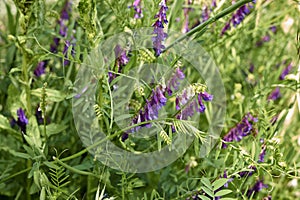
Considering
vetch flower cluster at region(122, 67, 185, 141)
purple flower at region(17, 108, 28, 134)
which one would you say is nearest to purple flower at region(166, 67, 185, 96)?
vetch flower cluster at region(122, 67, 185, 141)

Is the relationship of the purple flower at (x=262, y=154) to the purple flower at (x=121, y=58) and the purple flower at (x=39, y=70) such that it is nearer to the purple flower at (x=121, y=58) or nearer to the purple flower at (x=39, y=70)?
the purple flower at (x=121, y=58)

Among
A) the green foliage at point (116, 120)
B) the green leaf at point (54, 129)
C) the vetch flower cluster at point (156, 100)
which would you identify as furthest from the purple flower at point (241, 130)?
the green leaf at point (54, 129)

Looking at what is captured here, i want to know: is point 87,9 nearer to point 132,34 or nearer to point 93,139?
point 132,34

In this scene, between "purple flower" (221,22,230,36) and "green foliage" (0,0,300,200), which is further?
"purple flower" (221,22,230,36)

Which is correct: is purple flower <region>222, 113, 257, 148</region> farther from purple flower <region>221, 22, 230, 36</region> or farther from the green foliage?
purple flower <region>221, 22, 230, 36</region>

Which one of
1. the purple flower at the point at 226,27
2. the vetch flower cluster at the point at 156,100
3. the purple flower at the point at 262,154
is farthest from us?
the purple flower at the point at 226,27

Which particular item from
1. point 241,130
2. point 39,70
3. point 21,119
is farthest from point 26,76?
point 241,130

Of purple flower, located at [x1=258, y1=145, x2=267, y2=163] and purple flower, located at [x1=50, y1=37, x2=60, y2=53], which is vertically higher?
purple flower, located at [x1=50, y1=37, x2=60, y2=53]

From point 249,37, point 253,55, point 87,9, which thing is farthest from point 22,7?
point 253,55
